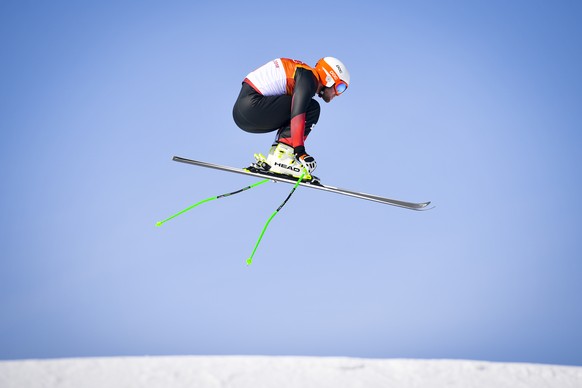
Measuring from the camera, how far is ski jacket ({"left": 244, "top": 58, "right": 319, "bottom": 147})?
212 inches

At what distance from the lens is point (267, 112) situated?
5656 mm

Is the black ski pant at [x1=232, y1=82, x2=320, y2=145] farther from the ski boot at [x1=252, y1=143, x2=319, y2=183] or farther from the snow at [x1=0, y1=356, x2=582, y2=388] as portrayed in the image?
the snow at [x1=0, y1=356, x2=582, y2=388]

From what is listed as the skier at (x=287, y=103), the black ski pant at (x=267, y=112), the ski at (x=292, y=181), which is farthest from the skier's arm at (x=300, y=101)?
the ski at (x=292, y=181)

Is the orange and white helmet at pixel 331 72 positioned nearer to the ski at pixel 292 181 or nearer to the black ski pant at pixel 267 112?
the black ski pant at pixel 267 112

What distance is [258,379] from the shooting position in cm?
419

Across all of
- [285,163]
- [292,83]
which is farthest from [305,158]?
[292,83]

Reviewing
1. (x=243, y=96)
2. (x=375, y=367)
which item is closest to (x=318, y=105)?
(x=243, y=96)

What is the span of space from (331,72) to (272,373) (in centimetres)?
284

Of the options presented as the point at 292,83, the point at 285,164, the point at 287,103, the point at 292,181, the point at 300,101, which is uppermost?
the point at 292,83

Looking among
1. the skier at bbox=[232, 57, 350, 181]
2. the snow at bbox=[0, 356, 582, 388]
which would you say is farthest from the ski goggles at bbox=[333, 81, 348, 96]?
the snow at bbox=[0, 356, 582, 388]

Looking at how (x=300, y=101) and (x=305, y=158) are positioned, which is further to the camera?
(x=305, y=158)

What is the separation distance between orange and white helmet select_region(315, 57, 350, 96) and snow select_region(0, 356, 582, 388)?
2590 millimetres

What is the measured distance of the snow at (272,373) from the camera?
13.6 ft

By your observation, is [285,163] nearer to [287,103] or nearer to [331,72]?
[287,103]
